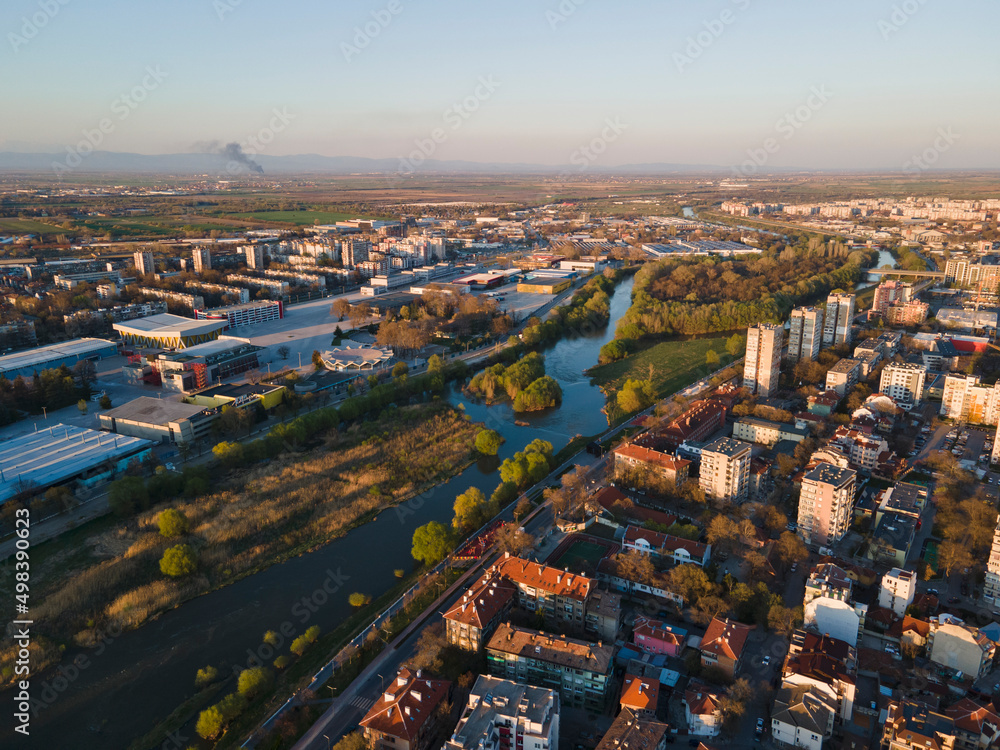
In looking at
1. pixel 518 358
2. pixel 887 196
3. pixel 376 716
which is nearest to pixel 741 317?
pixel 518 358

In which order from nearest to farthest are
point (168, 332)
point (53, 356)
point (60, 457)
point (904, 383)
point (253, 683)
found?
point (253, 683)
point (60, 457)
point (904, 383)
point (53, 356)
point (168, 332)

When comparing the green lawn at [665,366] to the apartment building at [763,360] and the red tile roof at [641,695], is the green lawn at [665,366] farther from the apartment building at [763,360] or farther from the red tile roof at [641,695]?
the red tile roof at [641,695]

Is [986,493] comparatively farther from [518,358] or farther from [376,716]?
[518,358]

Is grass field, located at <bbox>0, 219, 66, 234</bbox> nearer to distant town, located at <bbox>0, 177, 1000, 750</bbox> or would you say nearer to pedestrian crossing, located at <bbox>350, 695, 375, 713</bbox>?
distant town, located at <bbox>0, 177, 1000, 750</bbox>

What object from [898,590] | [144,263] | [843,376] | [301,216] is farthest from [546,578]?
[301,216]

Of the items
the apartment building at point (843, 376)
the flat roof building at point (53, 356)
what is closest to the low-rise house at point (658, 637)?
the apartment building at point (843, 376)

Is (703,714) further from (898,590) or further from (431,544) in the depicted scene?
(431,544)
